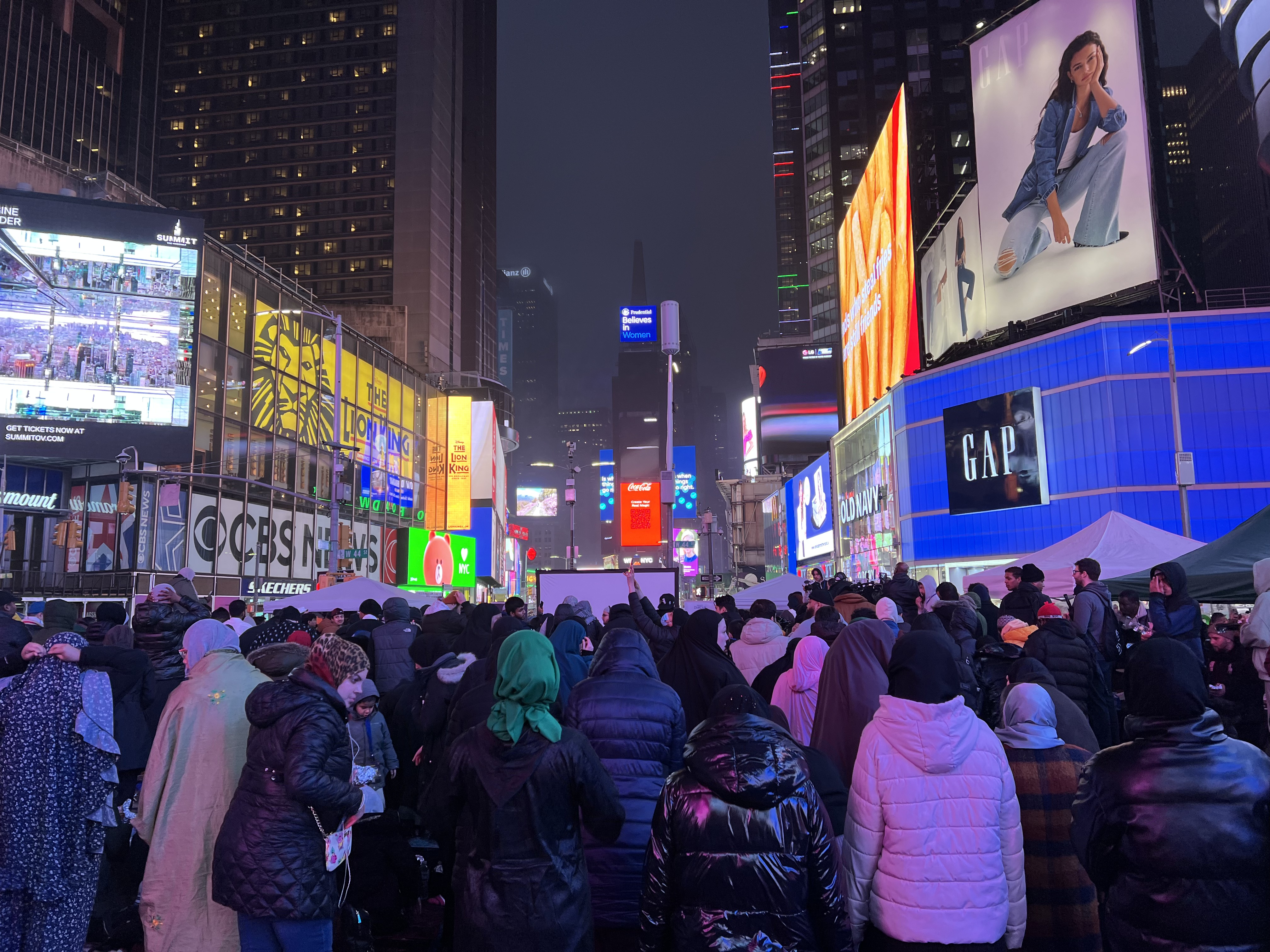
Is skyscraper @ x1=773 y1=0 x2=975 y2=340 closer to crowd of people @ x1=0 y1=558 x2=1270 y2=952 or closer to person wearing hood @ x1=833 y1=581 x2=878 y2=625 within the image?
person wearing hood @ x1=833 y1=581 x2=878 y2=625

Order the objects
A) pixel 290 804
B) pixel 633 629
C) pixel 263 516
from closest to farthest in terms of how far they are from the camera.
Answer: pixel 290 804 < pixel 633 629 < pixel 263 516

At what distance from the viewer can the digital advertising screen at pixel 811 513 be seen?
6588cm

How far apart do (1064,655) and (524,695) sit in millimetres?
5537

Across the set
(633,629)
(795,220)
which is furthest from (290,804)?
(795,220)

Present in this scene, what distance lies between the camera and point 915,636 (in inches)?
146

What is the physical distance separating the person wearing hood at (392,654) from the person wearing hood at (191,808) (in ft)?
15.4

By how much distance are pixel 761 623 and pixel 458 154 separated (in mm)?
96878

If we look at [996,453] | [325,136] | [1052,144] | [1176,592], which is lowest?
[1176,592]

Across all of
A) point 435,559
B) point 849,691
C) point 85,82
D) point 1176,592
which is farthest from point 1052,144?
point 85,82

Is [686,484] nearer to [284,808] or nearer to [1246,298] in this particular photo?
[1246,298]

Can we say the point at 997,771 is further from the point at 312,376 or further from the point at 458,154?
the point at 458,154

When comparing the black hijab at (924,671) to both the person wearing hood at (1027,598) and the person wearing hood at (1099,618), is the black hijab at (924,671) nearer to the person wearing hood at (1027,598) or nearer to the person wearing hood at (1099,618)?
the person wearing hood at (1099,618)

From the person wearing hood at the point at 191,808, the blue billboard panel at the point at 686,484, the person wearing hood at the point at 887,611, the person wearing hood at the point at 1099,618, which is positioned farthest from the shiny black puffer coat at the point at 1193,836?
the blue billboard panel at the point at 686,484

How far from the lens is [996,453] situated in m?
41.0
